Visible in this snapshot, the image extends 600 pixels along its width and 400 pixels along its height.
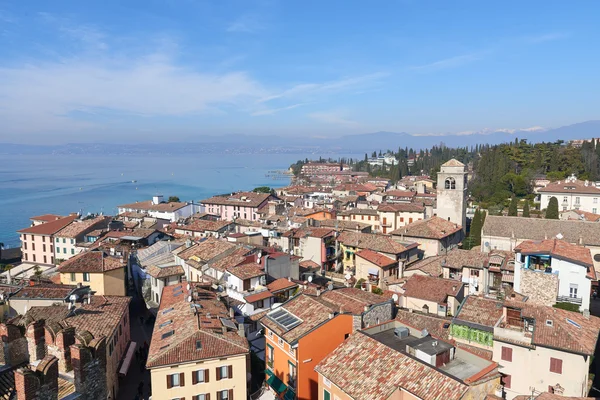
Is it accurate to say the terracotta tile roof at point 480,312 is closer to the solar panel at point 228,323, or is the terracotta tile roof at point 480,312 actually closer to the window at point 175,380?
the solar panel at point 228,323

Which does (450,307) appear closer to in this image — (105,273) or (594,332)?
(594,332)

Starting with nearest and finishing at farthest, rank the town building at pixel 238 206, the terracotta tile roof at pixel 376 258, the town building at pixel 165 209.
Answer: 1. the terracotta tile roof at pixel 376 258
2. the town building at pixel 165 209
3. the town building at pixel 238 206

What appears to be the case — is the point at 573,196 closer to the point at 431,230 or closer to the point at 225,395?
the point at 431,230

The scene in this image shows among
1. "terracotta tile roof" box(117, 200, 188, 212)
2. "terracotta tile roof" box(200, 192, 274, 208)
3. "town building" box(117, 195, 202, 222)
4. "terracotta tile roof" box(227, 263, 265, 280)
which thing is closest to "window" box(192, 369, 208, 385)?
"terracotta tile roof" box(227, 263, 265, 280)

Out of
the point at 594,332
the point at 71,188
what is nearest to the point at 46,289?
the point at 594,332

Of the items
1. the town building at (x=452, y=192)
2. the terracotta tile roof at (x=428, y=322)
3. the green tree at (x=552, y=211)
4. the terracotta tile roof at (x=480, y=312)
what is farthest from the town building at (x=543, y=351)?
the green tree at (x=552, y=211)

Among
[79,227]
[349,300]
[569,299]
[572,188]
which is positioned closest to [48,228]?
[79,227]
